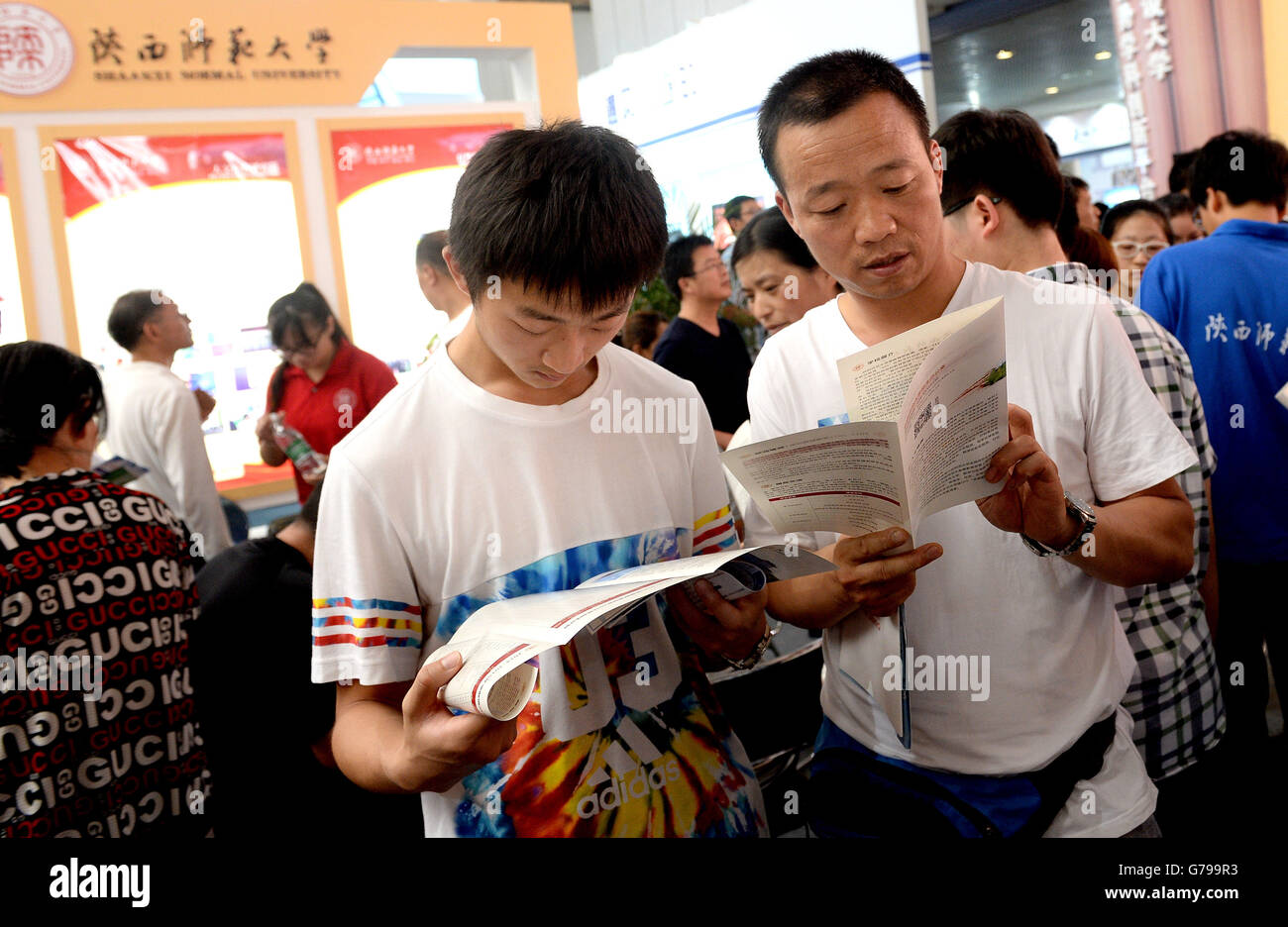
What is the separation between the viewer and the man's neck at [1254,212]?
8.96 ft

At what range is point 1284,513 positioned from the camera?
2.47 metres

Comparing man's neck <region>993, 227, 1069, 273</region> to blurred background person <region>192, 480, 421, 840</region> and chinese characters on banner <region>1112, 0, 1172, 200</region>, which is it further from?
chinese characters on banner <region>1112, 0, 1172, 200</region>

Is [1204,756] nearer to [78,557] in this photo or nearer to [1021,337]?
[1021,337]

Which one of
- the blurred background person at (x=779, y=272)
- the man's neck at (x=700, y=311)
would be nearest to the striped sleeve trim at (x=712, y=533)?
the blurred background person at (x=779, y=272)

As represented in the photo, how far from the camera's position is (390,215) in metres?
5.50

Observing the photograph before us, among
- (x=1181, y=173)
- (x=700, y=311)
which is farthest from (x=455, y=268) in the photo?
(x=1181, y=173)

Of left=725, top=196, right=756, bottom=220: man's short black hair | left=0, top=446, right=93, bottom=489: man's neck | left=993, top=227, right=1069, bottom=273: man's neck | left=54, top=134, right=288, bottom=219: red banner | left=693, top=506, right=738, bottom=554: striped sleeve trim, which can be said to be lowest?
left=693, top=506, right=738, bottom=554: striped sleeve trim

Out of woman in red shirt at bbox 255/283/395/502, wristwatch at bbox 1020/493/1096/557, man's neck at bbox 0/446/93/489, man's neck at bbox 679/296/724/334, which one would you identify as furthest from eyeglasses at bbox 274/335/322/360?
wristwatch at bbox 1020/493/1096/557

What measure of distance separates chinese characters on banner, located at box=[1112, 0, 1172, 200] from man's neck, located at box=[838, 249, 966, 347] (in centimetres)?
672

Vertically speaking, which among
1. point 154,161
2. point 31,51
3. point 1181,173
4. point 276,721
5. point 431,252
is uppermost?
point 31,51

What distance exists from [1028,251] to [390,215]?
4191 mm

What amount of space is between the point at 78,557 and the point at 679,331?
253 centimetres

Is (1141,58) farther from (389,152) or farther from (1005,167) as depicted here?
(1005,167)

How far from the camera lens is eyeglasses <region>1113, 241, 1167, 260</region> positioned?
4023mm
